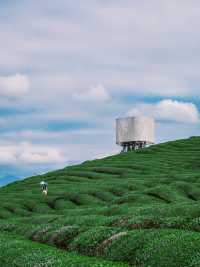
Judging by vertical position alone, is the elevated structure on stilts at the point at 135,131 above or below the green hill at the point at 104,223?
above

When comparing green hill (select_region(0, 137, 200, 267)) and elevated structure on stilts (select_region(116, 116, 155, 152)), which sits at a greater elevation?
elevated structure on stilts (select_region(116, 116, 155, 152))

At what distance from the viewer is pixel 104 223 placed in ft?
149

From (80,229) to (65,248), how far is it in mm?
2102

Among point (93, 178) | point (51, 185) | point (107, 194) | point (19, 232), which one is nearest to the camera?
point (19, 232)

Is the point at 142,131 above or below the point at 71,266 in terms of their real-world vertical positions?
above

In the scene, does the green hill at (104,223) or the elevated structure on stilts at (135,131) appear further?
the elevated structure on stilts at (135,131)

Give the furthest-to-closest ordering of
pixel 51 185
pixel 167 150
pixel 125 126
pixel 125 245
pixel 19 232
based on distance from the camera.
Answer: pixel 125 126, pixel 167 150, pixel 51 185, pixel 19 232, pixel 125 245

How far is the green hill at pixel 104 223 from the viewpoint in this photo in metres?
31.2

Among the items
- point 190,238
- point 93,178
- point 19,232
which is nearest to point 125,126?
point 93,178

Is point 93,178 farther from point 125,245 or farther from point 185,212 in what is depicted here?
point 125,245

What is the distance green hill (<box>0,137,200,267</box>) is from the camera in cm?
3116

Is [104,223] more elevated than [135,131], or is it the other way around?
[135,131]

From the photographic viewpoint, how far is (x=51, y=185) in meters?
110

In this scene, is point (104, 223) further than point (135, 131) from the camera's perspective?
No
